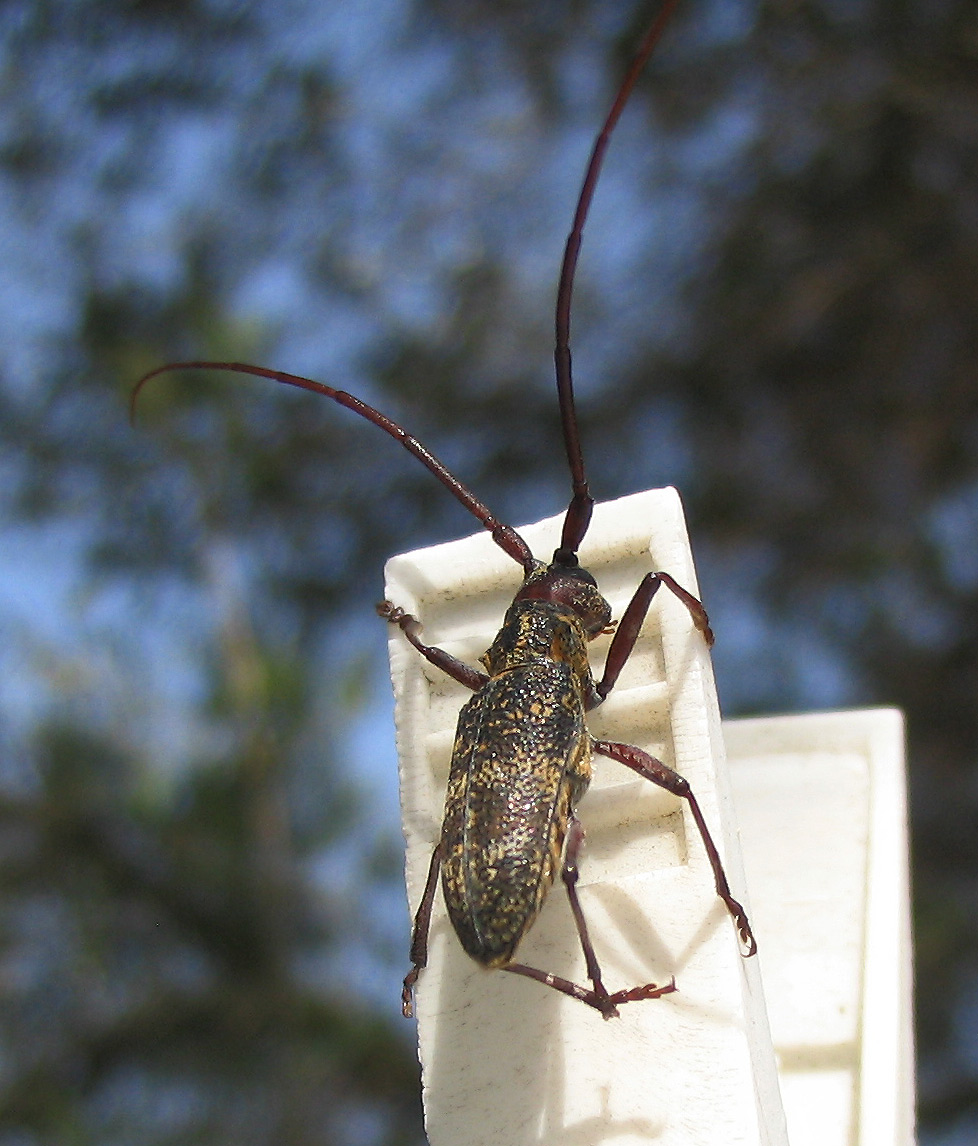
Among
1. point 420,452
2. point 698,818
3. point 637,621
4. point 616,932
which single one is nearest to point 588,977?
point 616,932

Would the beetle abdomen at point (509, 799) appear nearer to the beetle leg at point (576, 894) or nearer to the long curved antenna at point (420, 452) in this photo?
the beetle leg at point (576, 894)

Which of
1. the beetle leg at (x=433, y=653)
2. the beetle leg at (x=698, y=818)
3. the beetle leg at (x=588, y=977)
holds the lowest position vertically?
the beetle leg at (x=588, y=977)

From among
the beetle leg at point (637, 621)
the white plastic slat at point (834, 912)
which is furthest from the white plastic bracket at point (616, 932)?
the white plastic slat at point (834, 912)

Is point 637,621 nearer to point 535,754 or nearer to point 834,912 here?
point 535,754

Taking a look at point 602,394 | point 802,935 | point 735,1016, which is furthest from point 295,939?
point 735,1016

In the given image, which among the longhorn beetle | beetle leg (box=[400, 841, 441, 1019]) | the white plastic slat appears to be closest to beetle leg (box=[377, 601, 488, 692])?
the longhorn beetle

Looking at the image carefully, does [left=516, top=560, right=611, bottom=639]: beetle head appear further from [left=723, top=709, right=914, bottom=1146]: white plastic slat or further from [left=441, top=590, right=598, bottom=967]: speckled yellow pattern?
[left=723, top=709, right=914, bottom=1146]: white plastic slat

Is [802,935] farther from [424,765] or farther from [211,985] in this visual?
[211,985]
